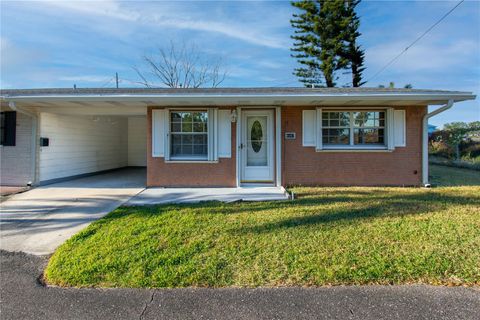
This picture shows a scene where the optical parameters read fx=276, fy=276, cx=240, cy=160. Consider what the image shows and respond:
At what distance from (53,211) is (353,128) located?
26.1 ft

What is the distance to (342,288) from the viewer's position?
→ 2.87 metres

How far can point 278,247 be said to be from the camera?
12.3ft

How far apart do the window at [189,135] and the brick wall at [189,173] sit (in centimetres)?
30

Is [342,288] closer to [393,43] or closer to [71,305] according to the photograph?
[71,305]

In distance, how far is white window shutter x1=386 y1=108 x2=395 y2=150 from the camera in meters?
7.97

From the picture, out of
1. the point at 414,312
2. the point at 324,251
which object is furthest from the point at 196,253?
the point at 414,312

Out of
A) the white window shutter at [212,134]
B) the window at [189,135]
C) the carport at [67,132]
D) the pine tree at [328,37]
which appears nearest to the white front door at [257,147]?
the white window shutter at [212,134]

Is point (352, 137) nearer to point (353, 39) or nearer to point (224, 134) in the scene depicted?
point (224, 134)

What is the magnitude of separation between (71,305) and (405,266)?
3.60 m

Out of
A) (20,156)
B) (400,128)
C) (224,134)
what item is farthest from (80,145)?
(400,128)

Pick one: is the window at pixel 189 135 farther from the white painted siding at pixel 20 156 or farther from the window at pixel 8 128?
the window at pixel 8 128

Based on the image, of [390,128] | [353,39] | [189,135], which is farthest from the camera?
[353,39]

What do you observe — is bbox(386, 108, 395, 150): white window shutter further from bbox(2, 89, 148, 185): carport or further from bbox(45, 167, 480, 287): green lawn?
bbox(2, 89, 148, 185): carport

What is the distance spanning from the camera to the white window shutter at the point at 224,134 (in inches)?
318
